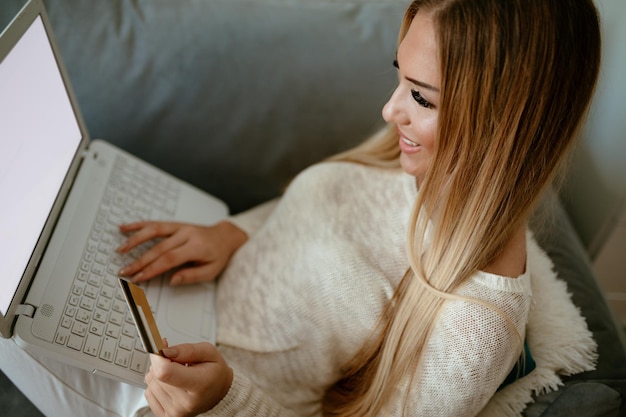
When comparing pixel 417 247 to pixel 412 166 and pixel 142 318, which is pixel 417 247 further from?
pixel 142 318

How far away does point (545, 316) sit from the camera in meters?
0.84

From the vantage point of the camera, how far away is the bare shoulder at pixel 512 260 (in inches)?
28.9

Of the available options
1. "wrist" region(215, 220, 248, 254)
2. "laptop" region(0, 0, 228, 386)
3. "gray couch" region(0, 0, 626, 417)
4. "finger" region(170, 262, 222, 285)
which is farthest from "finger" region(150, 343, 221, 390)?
"gray couch" region(0, 0, 626, 417)

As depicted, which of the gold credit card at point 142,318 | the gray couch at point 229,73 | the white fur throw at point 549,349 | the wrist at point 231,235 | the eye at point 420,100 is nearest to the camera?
the gold credit card at point 142,318

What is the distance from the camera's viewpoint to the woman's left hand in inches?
23.8

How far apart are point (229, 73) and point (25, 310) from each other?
2.05ft

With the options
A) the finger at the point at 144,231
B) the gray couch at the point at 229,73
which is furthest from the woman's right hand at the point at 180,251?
the gray couch at the point at 229,73

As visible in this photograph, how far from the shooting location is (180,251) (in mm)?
873

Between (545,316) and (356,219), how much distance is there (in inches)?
12.3

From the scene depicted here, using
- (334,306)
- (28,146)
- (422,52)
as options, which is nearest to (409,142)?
(422,52)

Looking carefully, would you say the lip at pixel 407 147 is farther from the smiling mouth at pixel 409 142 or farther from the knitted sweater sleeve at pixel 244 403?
the knitted sweater sleeve at pixel 244 403

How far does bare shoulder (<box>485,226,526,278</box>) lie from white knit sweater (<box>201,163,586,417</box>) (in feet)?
0.05

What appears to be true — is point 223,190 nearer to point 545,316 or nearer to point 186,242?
point 186,242

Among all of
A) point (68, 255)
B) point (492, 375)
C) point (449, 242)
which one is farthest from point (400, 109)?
point (68, 255)
